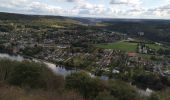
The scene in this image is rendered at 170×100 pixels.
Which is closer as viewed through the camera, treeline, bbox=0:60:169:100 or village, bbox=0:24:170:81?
treeline, bbox=0:60:169:100

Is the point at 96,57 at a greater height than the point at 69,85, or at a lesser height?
lesser

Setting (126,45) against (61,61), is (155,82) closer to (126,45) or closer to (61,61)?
(61,61)

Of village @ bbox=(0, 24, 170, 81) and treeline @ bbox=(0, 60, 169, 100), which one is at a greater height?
treeline @ bbox=(0, 60, 169, 100)

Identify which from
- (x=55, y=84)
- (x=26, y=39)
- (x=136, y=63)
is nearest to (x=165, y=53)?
(x=136, y=63)

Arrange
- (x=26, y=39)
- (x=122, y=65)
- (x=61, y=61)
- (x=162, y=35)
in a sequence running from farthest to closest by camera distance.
A: 1. (x=162, y=35)
2. (x=26, y=39)
3. (x=61, y=61)
4. (x=122, y=65)

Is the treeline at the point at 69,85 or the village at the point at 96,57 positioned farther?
the village at the point at 96,57

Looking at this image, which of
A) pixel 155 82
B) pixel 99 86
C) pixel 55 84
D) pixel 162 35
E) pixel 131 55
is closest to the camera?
pixel 99 86

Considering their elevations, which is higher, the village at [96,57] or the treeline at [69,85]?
the treeline at [69,85]

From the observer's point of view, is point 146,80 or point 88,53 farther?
point 88,53

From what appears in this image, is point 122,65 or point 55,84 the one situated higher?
point 55,84

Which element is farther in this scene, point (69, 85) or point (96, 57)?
point (96, 57)
